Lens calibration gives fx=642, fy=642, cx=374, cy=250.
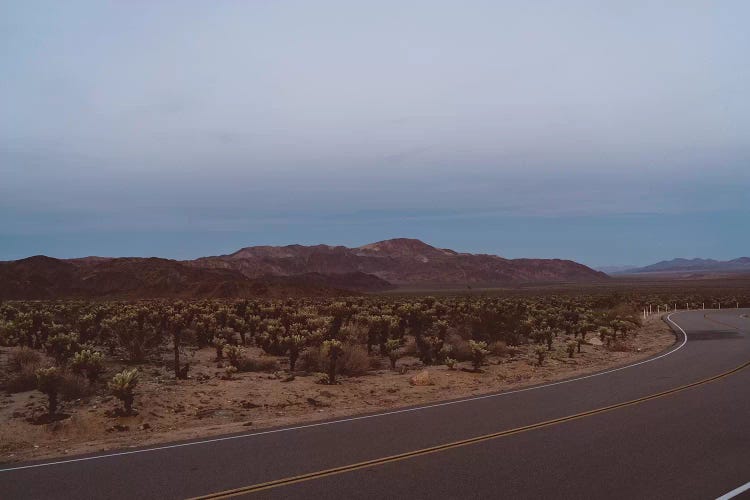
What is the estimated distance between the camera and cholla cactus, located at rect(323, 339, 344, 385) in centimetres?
1795

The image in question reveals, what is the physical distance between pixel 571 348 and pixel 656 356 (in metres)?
2.94

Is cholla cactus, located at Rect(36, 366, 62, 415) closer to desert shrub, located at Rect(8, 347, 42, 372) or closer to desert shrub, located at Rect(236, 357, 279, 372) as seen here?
desert shrub, located at Rect(8, 347, 42, 372)

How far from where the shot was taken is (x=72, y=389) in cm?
1490

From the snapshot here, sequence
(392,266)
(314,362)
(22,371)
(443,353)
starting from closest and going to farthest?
(22,371) < (314,362) < (443,353) < (392,266)

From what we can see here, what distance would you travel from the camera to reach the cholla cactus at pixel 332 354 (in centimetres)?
1795

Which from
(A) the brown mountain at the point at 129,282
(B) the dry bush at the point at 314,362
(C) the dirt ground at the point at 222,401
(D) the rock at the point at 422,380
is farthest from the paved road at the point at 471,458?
(A) the brown mountain at the point at 129,282

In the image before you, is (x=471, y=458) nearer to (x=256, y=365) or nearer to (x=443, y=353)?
(x=256, y=365)

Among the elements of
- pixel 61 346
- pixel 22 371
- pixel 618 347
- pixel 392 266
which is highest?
pixel 392 266

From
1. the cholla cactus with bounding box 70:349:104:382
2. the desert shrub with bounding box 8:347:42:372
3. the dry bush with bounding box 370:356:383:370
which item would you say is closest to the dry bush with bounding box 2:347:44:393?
the desert shrub with bounding box 8:347:42:372

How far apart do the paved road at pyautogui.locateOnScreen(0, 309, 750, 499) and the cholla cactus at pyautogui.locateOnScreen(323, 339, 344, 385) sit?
490cm

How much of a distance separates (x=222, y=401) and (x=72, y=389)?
342 cm

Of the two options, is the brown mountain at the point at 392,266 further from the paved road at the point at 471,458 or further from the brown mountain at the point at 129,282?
the paved road at the point at 471,458

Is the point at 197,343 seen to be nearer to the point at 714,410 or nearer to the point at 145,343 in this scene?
the point at 145,343

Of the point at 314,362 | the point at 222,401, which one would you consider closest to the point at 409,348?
the point at 314,362
